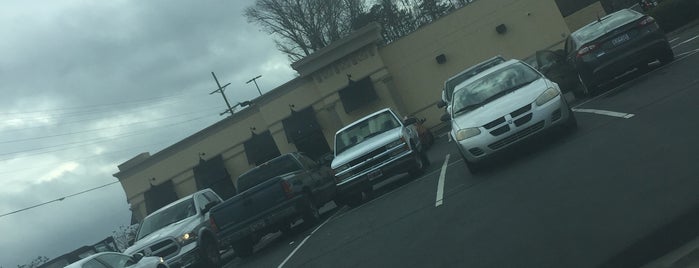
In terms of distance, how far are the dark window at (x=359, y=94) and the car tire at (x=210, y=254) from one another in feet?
54.0

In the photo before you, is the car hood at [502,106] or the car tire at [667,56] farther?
the car tire at [667,56]

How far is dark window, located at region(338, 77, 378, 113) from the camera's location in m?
31.6

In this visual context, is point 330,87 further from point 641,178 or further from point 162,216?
point 641,178

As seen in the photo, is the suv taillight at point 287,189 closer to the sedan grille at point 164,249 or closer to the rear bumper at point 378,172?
the rear bumper at point 378,172

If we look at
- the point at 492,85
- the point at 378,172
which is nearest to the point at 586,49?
the point at 492,85

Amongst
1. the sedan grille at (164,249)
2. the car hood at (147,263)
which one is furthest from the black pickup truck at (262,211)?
the car hood at (147,263)

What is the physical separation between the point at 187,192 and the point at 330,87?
31.8 ft

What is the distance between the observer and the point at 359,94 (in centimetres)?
3162

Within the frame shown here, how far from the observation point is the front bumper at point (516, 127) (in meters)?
10.5

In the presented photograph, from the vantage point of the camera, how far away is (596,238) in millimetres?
5945

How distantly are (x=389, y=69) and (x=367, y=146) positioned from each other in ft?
59.3

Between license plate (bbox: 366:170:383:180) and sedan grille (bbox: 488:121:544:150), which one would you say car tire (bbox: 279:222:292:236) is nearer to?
license plate (bbox: 366:170:383:180)

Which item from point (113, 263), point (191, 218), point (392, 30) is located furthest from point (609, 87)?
point (392, 30)

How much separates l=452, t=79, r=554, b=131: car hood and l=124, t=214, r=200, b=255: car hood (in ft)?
23.7
